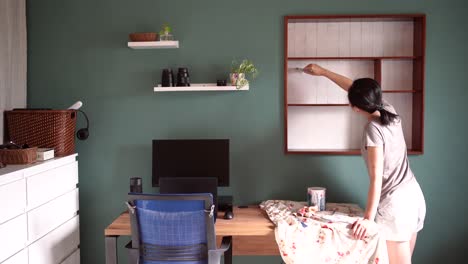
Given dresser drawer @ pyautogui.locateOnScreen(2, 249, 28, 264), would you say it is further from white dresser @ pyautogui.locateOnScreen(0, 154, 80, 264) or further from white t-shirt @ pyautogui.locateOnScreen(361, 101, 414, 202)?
white t-shirt @ pyautogui.locateOnScreen(361, 101, 414, 202)

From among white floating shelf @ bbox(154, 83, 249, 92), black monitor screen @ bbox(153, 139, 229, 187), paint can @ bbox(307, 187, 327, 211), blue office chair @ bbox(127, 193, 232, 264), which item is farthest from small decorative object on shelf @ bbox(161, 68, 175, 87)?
paint can @ bbox(307, 187, 327, 211)

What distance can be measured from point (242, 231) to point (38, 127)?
1.58 m

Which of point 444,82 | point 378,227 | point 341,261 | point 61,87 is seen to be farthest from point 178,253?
point 444,82

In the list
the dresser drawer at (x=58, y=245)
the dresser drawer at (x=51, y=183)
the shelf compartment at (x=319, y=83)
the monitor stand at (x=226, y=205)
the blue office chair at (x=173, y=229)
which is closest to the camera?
the blue office chair at (x=173, y=229)

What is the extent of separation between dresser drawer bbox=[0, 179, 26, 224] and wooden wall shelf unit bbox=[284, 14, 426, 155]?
1837 mm

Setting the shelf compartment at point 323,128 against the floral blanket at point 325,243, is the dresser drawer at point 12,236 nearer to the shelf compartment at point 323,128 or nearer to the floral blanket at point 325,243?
the floral blanket at point 325,243

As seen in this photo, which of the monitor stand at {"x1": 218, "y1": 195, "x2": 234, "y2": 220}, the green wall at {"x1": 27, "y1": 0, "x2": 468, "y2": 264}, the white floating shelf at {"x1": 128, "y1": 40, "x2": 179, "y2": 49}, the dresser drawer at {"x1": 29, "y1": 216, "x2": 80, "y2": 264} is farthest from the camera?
the green wall at {"x1": 27, "y1": 0, "x2": 468, "y2": 264}

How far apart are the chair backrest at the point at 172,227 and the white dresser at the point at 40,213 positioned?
2.26 feet

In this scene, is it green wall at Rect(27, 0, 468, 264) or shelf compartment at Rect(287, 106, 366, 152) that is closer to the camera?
green wall at Rect(27, 0, 468, 264)

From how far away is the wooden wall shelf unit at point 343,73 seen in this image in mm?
3693

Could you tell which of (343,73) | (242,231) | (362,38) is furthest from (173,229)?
(362,38)

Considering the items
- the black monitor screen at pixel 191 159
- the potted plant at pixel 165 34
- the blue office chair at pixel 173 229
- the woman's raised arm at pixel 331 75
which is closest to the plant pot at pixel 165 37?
the potted plant at pixel 165 34

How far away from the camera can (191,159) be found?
3559 mm

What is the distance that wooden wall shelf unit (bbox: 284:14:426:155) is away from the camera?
3693 millimetres
